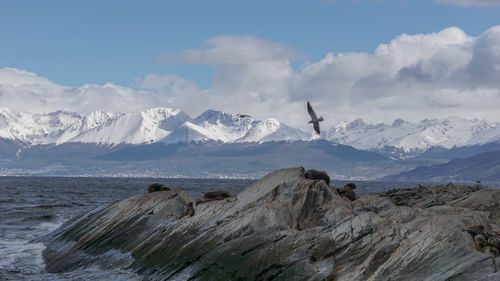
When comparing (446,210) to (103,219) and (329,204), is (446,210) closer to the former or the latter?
(329,204)

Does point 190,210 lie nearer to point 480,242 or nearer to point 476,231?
point 476,231

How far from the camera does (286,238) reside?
2222cm

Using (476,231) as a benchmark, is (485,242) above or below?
below

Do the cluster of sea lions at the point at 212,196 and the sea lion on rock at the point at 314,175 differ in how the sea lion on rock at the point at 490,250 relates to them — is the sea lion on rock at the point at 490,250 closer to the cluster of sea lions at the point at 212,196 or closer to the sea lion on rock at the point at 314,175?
the sea lion on rock at the point at 314,175

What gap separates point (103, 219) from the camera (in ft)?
115

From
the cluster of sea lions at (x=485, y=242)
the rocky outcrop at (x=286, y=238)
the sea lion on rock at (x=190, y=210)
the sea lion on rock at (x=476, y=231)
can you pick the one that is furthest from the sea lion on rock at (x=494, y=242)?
the sea lion on rock at (x=190, y=210)

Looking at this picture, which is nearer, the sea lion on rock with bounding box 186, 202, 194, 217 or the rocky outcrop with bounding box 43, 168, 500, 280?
the rocky outcrop with bounding box 43, 168, 500, 280

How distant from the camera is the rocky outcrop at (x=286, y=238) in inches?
733

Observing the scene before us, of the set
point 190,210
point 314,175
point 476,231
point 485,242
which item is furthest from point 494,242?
point 190,210

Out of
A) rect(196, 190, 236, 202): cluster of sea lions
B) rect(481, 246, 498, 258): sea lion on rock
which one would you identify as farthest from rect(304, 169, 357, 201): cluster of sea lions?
rect(481, 246, 498, 258): sea lion on rock

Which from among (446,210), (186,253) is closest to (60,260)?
(186,253)

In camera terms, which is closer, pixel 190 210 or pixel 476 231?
pixel 476 231

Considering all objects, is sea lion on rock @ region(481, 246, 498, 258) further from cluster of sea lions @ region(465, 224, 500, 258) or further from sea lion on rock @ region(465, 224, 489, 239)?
sea lion on rock @ region(465, 224, 489, 239)

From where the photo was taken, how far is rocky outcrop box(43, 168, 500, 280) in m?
18.6
